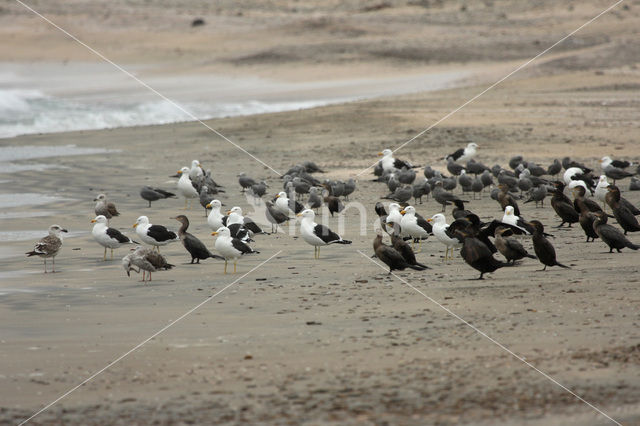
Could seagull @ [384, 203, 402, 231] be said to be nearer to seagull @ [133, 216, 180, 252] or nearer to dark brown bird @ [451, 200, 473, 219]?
dark brown bird @ [451, 200, 473, 219]

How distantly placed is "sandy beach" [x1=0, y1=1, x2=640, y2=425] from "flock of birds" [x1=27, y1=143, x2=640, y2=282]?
0.27 m

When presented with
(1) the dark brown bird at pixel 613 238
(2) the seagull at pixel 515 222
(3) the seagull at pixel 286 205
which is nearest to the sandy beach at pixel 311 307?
(1) the dark brown bird at pixel 613 238

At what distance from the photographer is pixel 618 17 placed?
61.2 meters

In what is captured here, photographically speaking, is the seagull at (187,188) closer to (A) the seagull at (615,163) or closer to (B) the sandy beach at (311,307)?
(B) the sandy beach at (311,307)

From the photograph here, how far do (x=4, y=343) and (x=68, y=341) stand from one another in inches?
22.7

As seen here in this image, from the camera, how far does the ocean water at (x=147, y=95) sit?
33.1 meters

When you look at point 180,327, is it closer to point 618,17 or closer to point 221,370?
point 221,370

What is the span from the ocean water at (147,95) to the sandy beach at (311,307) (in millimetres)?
6098

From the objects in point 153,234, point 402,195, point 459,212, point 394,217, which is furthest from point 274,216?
point 459,212

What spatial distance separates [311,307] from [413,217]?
400 cm

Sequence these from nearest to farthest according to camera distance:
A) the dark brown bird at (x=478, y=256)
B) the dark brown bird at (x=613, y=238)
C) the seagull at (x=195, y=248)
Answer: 1. the dark brown bird at (x=478, y=256)
2. the dark brown bird at (x=613, y=238)
3. the seagull at (x=195, y=248)

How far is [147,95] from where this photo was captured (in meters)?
39.2

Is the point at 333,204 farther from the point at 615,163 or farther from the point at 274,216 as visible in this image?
the point at 615,163

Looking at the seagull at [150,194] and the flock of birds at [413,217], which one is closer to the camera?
the flock of birds at [413,217]
